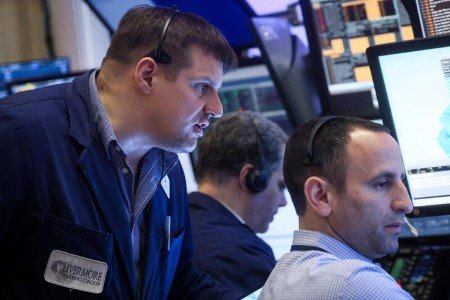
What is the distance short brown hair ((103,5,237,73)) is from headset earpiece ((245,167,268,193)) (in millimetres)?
650

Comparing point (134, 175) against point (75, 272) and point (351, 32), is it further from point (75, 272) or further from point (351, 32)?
point (351, 32)

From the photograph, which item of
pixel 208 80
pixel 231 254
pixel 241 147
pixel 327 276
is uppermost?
pixel 208 80

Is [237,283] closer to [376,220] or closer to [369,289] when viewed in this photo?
[376,220]

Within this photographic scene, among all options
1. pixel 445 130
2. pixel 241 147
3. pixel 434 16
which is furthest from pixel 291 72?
pixel 445 130

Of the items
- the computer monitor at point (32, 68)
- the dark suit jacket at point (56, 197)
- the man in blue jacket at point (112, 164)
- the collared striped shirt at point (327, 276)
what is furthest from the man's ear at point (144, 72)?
the computer monitor at point (32, 68)

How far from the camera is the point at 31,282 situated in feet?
4.45

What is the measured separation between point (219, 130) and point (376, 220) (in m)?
1.04

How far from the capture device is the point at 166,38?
1528mm

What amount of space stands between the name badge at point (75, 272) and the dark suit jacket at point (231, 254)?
510mm

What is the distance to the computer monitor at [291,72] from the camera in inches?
80.0

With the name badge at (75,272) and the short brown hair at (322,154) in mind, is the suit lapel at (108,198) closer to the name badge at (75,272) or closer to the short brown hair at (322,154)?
the name badge at (75,272)

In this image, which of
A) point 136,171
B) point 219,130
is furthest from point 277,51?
point 136,171

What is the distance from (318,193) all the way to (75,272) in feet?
1.60

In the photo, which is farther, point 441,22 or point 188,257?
point 188,257
